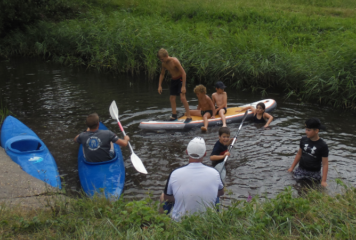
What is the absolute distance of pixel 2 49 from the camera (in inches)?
629

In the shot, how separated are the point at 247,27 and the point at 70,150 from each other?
10238 millimetres

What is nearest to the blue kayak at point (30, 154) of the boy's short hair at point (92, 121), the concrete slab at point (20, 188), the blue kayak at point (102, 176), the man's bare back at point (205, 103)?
the concrete slab at point (20, 188)

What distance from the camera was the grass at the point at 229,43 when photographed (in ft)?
29.8

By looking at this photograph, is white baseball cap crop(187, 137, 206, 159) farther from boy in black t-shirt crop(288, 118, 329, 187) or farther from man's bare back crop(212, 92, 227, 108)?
man's bare back crop(212, 92, 227, 108)

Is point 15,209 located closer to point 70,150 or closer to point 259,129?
point 70,150

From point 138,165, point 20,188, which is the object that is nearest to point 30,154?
point 20,188

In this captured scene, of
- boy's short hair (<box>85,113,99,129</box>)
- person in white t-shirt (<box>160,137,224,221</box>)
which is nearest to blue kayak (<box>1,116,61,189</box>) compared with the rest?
boy's short hair (<box>85,113,99,129</box>)

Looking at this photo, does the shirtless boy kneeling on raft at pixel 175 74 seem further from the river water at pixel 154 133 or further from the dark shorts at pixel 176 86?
the river water at pixel 154 133

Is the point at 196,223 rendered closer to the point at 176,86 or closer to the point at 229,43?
the point at 176,86

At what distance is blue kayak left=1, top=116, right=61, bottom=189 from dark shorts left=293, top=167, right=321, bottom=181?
3446 millimetres

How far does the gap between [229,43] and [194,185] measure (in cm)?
855

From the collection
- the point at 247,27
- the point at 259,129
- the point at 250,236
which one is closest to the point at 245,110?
the point at 259,129

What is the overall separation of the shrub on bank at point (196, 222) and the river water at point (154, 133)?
0.47 meters

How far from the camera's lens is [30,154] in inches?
215
